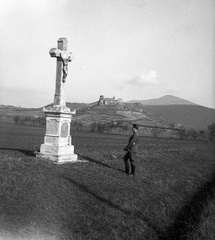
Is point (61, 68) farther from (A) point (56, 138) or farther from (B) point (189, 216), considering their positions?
(B) point (189, 216)

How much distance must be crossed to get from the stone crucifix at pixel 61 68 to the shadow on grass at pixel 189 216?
22.4ft

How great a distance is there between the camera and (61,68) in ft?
42.5

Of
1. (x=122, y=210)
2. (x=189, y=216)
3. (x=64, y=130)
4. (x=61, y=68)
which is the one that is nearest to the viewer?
(x=122, y=210)

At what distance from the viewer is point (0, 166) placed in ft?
31.5

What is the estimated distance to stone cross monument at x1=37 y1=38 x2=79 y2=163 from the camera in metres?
12.1

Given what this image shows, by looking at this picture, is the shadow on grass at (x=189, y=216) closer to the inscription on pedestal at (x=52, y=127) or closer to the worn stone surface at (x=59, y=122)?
the worn stone surface at (x=59, y=122)

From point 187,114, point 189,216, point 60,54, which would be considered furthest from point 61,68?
point 187,114

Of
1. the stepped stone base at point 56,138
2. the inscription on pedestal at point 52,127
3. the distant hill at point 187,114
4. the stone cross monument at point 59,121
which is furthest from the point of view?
the distant hill at point 187,114

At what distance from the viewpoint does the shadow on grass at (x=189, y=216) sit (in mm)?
7198

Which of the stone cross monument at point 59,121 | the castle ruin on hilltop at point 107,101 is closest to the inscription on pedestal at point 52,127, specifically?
the stone cross monument at point 59,121

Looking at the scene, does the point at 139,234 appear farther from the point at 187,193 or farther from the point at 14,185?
the point at 187,193

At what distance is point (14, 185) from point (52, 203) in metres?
A: 1.35

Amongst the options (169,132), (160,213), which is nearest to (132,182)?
(160,213)

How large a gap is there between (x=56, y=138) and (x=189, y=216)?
624 cm
